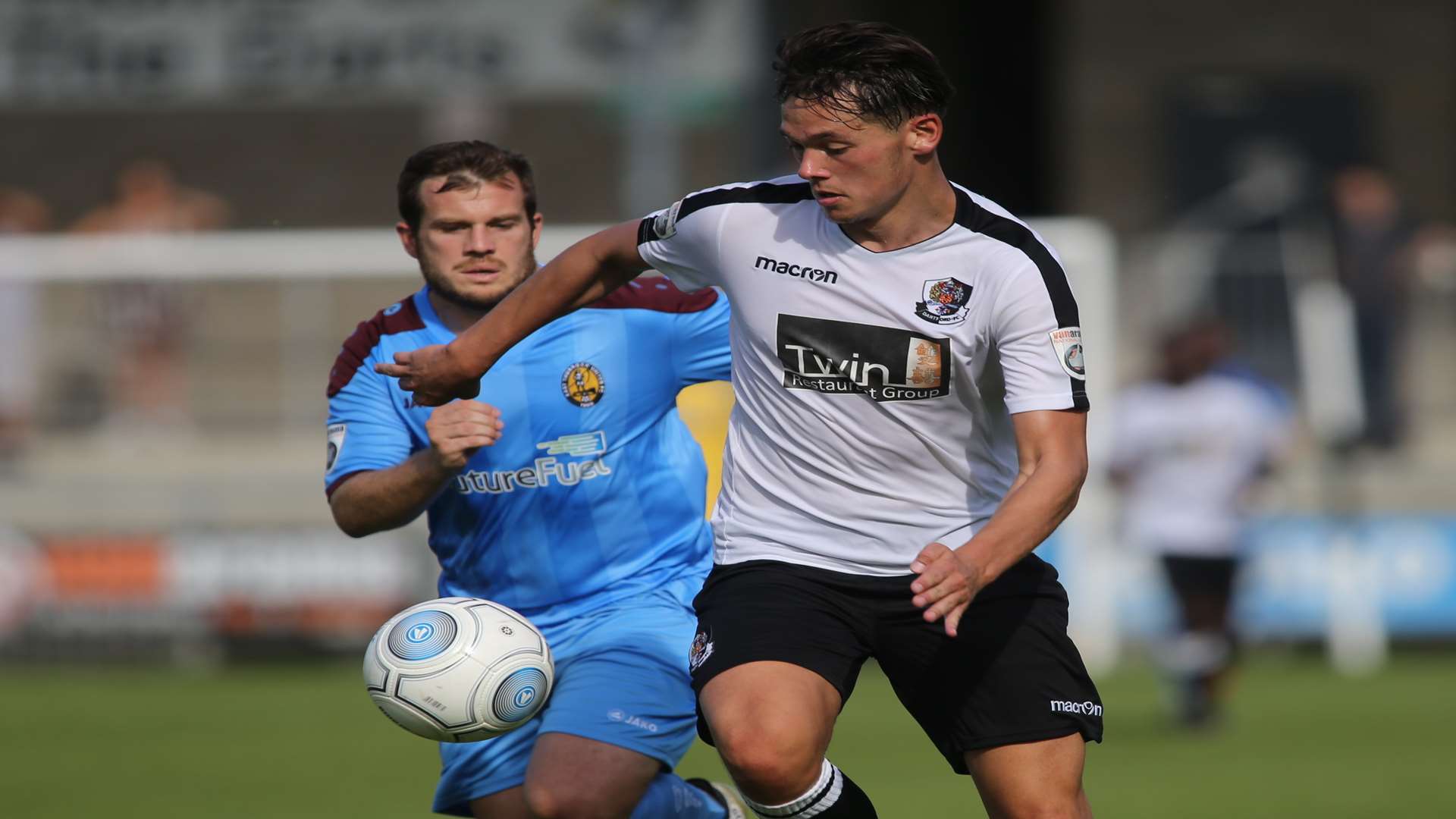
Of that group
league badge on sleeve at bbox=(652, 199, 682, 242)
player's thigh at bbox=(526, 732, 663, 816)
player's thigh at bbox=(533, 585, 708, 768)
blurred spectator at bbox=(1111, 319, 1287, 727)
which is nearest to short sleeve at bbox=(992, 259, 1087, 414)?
league badge on sleeve at bbox=(652, 199, 682, 242)

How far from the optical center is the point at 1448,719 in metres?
11.5

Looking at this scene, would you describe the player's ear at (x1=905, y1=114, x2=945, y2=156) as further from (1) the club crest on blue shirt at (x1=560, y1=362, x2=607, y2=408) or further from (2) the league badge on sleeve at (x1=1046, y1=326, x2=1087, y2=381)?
(1) the club crest on blue shirt at (x1=560, y1=362, x2=607, y2=408)

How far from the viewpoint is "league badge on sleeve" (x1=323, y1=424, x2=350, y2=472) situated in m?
5.50

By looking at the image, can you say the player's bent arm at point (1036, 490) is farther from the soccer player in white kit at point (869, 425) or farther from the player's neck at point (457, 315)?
the player's neck at point (457, 315)

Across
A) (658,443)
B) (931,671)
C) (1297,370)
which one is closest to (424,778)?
(658,443)

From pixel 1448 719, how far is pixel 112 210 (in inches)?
439

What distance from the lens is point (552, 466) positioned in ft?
18.2

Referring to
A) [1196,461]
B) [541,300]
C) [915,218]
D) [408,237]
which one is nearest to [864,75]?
[915,218]

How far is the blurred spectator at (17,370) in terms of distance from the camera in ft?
48.5

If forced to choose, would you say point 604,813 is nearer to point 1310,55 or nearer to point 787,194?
point 787,194

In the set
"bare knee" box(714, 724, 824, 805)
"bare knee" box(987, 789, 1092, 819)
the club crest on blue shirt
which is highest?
the club crest on blue shirt

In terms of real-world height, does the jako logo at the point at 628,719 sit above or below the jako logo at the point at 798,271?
below

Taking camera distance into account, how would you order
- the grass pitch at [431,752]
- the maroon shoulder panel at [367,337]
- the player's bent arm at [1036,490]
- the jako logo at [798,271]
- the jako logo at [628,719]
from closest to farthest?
the player's bent arm at [1036,490] < the jako logo at [798,271] < the jako logo at [628,719] < the maroon shoulder panel at [367,337] < the grass pitch at [431,752]

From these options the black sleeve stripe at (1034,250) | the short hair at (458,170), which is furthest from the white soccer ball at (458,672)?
the black sleeve stripe at (1034,250)
